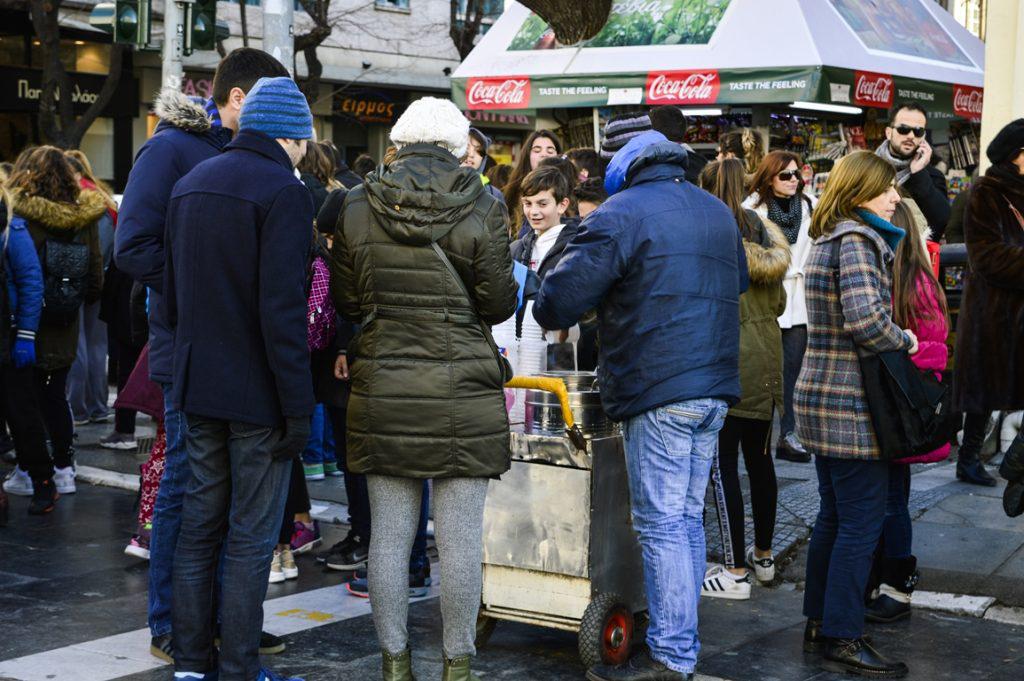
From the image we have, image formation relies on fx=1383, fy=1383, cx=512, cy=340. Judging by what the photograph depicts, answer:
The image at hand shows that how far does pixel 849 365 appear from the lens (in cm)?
529

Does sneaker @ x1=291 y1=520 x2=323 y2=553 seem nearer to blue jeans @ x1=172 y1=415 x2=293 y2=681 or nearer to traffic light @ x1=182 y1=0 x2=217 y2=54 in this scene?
blue jeans @ x1=172 y1=415 x2=293 y2=681

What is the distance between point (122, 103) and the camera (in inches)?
960

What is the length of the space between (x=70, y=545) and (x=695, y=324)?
3.78m

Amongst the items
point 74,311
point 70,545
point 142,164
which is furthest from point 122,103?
point 142,164

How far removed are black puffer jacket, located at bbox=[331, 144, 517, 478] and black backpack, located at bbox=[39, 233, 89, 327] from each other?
4073 millimetres

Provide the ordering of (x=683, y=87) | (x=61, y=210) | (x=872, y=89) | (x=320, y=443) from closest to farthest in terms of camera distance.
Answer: (x=61, y=210) → (x=320, y=443) → (x=872, y=89) → (x=683, y=87)

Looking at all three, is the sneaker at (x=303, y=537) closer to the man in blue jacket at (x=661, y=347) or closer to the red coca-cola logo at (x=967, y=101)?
the man in blue jacket at (x=661, y=347)

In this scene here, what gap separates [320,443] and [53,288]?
1861mm

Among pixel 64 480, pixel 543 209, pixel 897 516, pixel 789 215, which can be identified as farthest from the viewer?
pixel 789 215

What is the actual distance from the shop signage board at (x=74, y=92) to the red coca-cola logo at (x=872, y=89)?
45.9ft

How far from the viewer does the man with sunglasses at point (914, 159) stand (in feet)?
25.4

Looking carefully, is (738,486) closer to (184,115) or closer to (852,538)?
(852,538)

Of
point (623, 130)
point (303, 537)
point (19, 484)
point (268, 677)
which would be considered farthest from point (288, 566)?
point (19, 484)

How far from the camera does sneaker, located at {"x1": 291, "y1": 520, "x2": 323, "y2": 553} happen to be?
22.7 ft
